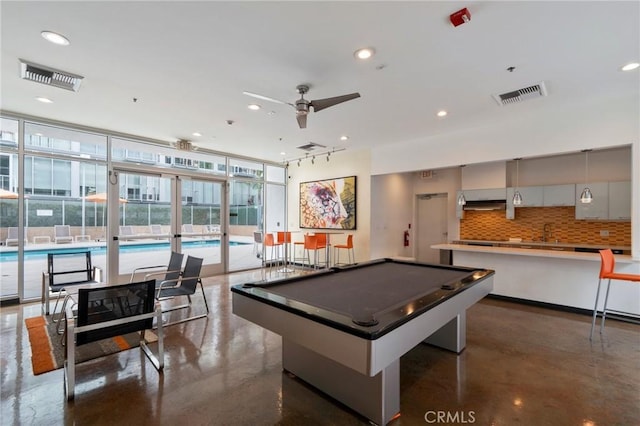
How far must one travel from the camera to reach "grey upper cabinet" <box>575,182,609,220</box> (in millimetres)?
4672

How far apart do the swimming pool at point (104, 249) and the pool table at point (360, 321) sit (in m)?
4.20

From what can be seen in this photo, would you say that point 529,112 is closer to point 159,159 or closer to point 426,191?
point 426,191

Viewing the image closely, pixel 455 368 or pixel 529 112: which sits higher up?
pixel 529 112

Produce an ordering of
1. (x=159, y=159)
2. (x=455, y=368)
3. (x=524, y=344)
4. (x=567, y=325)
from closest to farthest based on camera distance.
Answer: (x=455, y=368) → (x=524, y=344) → (x=567, y=325) → (x=159, y=159)

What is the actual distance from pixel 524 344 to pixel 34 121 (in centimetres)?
795

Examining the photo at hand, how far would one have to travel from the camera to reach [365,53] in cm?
286

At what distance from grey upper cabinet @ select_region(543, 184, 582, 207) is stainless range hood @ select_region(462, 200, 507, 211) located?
2.20 ft

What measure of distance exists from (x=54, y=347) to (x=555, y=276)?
6.90 meters

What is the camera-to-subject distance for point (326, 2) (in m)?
2.19

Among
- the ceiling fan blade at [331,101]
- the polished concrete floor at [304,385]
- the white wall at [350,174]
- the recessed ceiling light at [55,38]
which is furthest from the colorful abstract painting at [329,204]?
the recessed ceiling light at [55,38]

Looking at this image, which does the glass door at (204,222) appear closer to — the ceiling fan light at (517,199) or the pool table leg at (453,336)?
the pool table leg at (453,336)

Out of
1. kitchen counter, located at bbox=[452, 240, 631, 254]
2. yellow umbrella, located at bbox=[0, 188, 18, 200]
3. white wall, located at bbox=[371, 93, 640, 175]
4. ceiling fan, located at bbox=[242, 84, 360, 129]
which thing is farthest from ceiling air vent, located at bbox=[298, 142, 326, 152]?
yellow umbrella, located at bbox=[0, 188, 18, 200]

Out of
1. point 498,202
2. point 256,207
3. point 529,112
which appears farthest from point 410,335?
point 256,207

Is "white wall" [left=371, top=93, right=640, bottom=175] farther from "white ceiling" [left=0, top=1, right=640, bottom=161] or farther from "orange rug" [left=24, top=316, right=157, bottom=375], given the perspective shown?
"orange rug" [left=24, top=316, right=157, bottom=375]
